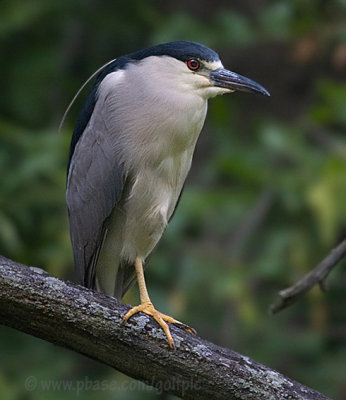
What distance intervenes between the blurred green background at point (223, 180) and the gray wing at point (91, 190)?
905mm

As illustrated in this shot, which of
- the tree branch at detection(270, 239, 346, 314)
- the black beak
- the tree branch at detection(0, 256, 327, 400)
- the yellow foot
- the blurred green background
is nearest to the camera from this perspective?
the tree branch at detection(0, 256, 327, 400)

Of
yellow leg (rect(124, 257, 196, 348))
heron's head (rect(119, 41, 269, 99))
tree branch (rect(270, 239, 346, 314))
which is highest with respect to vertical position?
heron's head (rect(119, 41, 269, 99))

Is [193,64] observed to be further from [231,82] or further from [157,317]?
[157,317]

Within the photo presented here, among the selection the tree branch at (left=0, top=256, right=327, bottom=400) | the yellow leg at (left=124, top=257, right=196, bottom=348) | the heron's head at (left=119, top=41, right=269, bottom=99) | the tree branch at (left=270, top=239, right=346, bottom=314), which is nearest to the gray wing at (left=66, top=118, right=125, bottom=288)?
the yellow leg at (left=124, top=257, right=196, bottom=348)

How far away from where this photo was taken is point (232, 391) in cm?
281

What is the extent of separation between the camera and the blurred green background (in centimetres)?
499

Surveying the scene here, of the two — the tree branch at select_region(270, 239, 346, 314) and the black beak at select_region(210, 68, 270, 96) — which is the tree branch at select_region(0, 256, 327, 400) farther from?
the black beak at select_region(210, 68, 270, 96)

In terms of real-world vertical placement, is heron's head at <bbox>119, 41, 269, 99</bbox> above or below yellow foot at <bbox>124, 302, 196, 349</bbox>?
above

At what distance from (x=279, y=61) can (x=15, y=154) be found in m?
2.47

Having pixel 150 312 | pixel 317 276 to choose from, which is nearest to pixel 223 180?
pixel 317 276

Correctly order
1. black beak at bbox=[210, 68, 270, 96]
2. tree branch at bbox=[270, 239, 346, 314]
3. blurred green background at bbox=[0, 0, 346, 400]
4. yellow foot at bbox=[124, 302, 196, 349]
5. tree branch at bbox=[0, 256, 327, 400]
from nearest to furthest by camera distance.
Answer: tree branch at bbox=[0, 256, 327, 400]
yellow foot at bbox=[124, 302, 196, 349]
tree branch at bbox=[270, 239, 346, 314]
black beak at bbox=[210, 68, 270, 96]
blurred green background at bbox=[0, 0, 346, 400]

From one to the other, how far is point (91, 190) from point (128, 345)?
112 centimetres

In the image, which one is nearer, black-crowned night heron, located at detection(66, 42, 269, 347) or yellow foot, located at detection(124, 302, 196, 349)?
yellow foot, located at detection(124, 302, 196, 349)

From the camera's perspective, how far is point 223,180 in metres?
6.11
